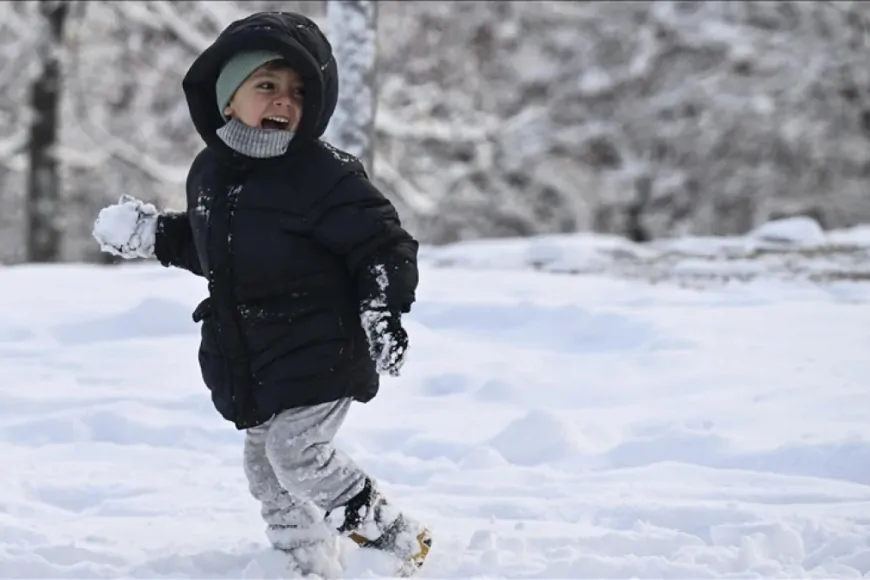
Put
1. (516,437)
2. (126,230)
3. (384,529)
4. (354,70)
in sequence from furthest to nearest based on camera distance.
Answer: (354,70)
(516,437)
(126,230)
(384,529)

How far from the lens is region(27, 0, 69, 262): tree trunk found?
13.9m

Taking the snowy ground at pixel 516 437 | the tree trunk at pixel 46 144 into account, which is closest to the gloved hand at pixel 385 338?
the snowy ground at pixel 516 437

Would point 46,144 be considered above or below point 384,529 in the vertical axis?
above

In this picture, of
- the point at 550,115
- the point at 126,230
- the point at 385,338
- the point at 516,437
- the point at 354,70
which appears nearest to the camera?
the point at 385,338

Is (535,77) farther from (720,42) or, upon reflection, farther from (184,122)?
(184,122)

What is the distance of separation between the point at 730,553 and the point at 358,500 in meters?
1.07

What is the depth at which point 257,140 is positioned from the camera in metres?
3.17

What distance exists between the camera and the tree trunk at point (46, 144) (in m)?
13.9

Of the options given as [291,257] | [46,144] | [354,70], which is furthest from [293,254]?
[46,144]

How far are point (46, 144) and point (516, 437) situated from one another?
36.2 ft

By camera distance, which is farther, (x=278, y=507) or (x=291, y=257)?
(x=278, y=507)

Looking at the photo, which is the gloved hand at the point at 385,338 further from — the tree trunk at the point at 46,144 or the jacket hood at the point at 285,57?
the tree trunk at the point at 46,144

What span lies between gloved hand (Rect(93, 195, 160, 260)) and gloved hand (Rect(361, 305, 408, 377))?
0.77 metres

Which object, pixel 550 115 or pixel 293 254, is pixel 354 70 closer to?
pixel 293 254
